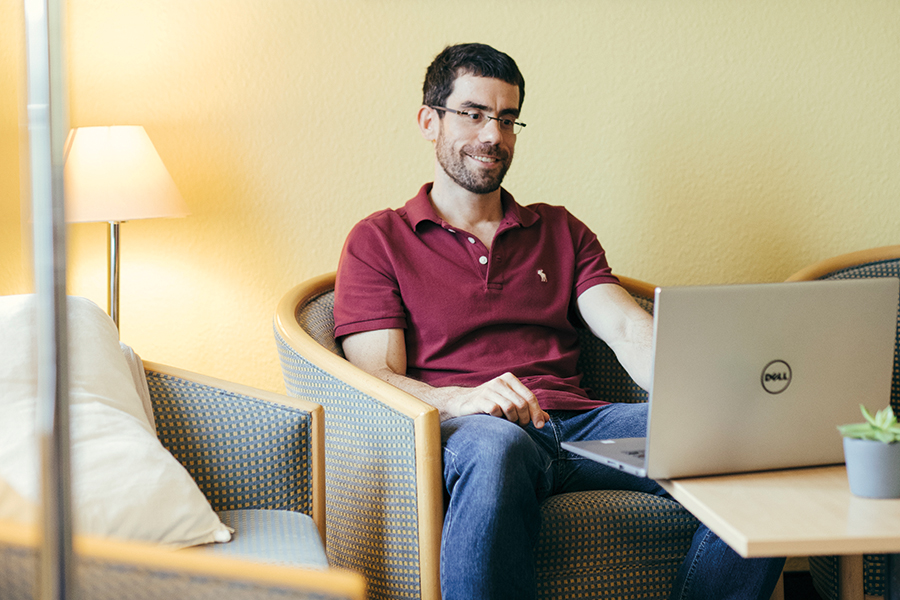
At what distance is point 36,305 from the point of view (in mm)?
400

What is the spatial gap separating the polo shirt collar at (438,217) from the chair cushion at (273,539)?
0.70 m

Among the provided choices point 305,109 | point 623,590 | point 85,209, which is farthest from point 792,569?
point 85,209

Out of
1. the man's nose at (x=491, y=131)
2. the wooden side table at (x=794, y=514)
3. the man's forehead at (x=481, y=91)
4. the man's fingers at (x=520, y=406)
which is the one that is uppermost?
the man's forehead at (x=481, y=91)

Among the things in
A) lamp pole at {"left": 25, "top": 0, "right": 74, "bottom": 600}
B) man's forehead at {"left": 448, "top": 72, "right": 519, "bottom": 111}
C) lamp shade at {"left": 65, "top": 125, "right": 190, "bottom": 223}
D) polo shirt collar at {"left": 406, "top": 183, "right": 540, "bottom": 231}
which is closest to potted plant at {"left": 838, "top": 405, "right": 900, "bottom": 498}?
lamp pole at {"left": 25, "top": 0, "right": 74, "bottom": 600}

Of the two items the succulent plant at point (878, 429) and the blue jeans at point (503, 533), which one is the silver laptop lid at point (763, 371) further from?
the blue jeans at point (503, 533)

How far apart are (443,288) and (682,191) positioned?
0.86 meters

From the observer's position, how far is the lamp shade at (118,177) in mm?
1746

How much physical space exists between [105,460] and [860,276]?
5.65 feet

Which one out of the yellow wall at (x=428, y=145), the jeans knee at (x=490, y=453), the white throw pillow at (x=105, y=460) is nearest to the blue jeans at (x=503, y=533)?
the jeans knee at (x=490, y=453)

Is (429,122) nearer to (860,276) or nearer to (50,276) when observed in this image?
(860,276)

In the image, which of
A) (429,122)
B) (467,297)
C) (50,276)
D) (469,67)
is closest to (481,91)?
(469,67)

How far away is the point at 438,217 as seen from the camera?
1.76 meters

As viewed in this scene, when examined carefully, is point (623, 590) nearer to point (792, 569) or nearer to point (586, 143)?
point (792, 569)

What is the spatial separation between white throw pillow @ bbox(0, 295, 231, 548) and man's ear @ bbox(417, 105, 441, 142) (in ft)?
2.96
